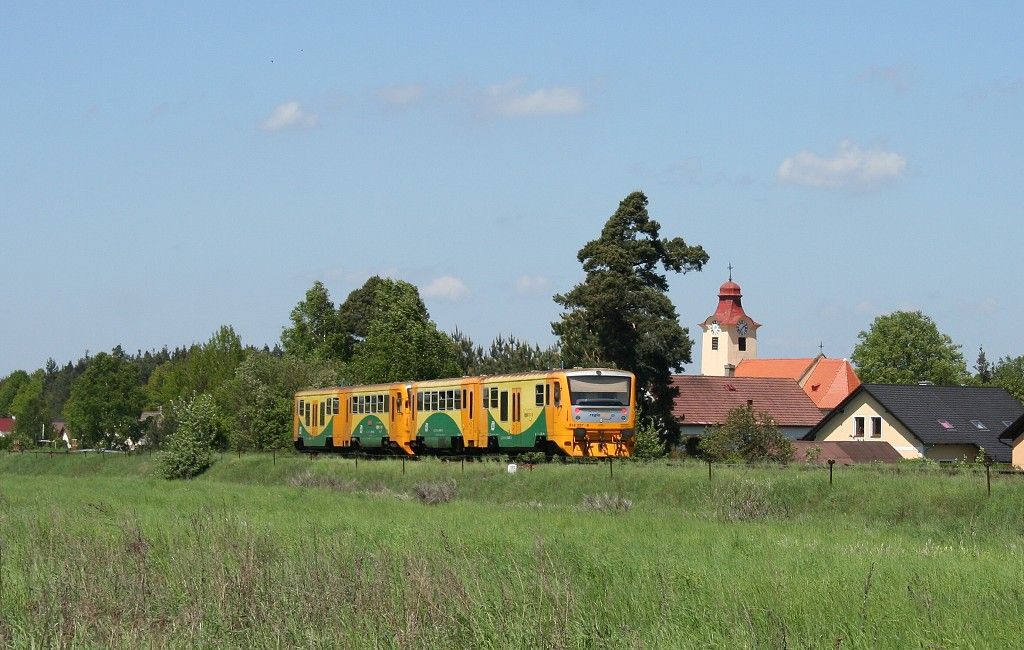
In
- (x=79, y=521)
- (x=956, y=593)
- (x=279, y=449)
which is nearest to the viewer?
(x=956, y=593)

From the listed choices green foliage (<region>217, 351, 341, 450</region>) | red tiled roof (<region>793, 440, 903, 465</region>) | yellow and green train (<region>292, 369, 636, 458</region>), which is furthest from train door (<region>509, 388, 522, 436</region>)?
green foliage (<region>217, 351, 341, 450</region>)

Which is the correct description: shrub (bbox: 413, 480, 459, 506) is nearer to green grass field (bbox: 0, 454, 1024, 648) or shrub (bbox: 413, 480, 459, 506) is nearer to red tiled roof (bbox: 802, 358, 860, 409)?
green grass field (bbox: 0, 454, 1024, 648)

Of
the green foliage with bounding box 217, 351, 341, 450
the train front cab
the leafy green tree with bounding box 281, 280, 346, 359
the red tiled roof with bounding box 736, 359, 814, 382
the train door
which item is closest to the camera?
the train front cab

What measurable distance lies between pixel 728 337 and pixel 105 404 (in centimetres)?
5907

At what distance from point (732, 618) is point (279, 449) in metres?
51.9

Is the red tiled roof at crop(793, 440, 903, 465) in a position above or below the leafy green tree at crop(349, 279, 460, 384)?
below

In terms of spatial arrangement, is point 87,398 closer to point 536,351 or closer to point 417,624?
point 536,351

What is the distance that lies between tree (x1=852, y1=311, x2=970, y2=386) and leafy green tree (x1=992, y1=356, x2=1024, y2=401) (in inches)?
244

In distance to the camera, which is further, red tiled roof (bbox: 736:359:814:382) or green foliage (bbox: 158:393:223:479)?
red tiled roof (bbox: 736:359:814:382)

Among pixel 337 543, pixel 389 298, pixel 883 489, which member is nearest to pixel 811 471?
pixel 883 489

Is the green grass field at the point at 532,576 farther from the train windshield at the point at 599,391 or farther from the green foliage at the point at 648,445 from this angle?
the green foliage at the point at 648,445

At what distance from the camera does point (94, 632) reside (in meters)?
13.2

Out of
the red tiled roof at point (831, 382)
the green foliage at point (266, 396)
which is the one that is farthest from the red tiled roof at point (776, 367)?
the green foliage at point (266, 396)

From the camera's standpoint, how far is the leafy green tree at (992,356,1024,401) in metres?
107
